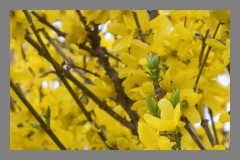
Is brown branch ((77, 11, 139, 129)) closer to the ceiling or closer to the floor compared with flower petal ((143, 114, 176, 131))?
closer to the ceiling

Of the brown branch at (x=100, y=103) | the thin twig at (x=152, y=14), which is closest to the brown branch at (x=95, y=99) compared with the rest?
the brown branch at (x=100, y=103)

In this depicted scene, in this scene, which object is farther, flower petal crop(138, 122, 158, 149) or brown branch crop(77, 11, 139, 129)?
brown branch crop(77, 11, 139, 129)

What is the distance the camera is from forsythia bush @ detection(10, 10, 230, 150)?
1043 millimetres

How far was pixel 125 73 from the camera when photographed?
113 cm

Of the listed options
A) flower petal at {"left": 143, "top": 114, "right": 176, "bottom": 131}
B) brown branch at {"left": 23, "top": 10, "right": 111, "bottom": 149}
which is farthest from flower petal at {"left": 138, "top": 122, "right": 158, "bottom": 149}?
brown branch at {"left": 23, "top": 10, "right": 111, "bottom": 149}

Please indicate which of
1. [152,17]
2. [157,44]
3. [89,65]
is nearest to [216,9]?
[157,44]

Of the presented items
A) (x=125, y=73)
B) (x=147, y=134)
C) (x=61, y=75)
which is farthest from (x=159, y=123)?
(x=61, y=75)

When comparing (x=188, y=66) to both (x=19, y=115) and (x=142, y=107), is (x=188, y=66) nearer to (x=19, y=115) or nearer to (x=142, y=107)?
(x=142, y=107)

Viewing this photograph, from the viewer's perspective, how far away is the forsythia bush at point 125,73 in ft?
3.42

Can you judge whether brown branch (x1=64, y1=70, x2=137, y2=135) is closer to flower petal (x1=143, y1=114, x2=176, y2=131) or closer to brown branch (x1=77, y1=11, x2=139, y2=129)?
brown branch (x1=77, y1=11, x2=139, y2=129)

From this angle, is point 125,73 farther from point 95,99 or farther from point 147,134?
point 147,134

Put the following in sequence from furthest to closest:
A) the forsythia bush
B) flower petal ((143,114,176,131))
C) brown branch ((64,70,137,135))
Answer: brown branch ((64,70,137,135)) < the forsythia bush < flower petal ((143,114,176,131))

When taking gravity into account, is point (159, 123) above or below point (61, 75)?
below

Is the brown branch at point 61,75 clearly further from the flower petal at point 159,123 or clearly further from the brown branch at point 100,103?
the flower petal at point 159,123
